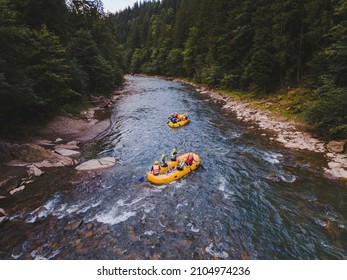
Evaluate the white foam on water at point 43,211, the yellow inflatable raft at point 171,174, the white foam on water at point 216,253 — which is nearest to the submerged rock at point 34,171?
the white foam on water at point 43,211

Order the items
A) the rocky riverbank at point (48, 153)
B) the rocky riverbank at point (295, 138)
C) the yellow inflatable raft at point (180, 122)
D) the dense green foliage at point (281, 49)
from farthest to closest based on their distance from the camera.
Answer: the yellow inflatable raft at point (180, 122)
the dense green foliage at point (281, 49)
the rocky riverbank at point (295, 138)
the rocky riverbank at point (48, 153)

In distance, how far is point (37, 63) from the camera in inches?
712

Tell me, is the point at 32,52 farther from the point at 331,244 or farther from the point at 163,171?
the point at 331,244

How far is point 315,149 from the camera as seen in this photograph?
15.0 metres

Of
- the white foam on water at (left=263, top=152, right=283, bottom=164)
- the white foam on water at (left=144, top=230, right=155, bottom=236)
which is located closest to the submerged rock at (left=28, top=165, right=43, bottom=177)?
the white foam on water at (left=144, top=230, right=155, bottom=236)

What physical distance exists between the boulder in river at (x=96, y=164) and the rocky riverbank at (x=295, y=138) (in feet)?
39.3

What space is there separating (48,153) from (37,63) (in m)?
7.98

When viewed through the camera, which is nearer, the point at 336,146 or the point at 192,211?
the point at 192,211

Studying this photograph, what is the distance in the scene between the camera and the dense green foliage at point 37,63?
1366 centimetres

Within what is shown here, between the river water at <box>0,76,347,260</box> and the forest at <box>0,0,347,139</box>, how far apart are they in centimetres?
550

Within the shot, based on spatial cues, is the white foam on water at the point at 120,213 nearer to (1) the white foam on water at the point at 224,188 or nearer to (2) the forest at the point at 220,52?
(1) the white foam on water at the point at 224,188

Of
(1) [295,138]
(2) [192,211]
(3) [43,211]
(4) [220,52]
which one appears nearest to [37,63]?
(3) [43,211]

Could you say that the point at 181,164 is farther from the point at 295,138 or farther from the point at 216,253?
the point at 295,138

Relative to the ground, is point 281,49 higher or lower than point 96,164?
higher
